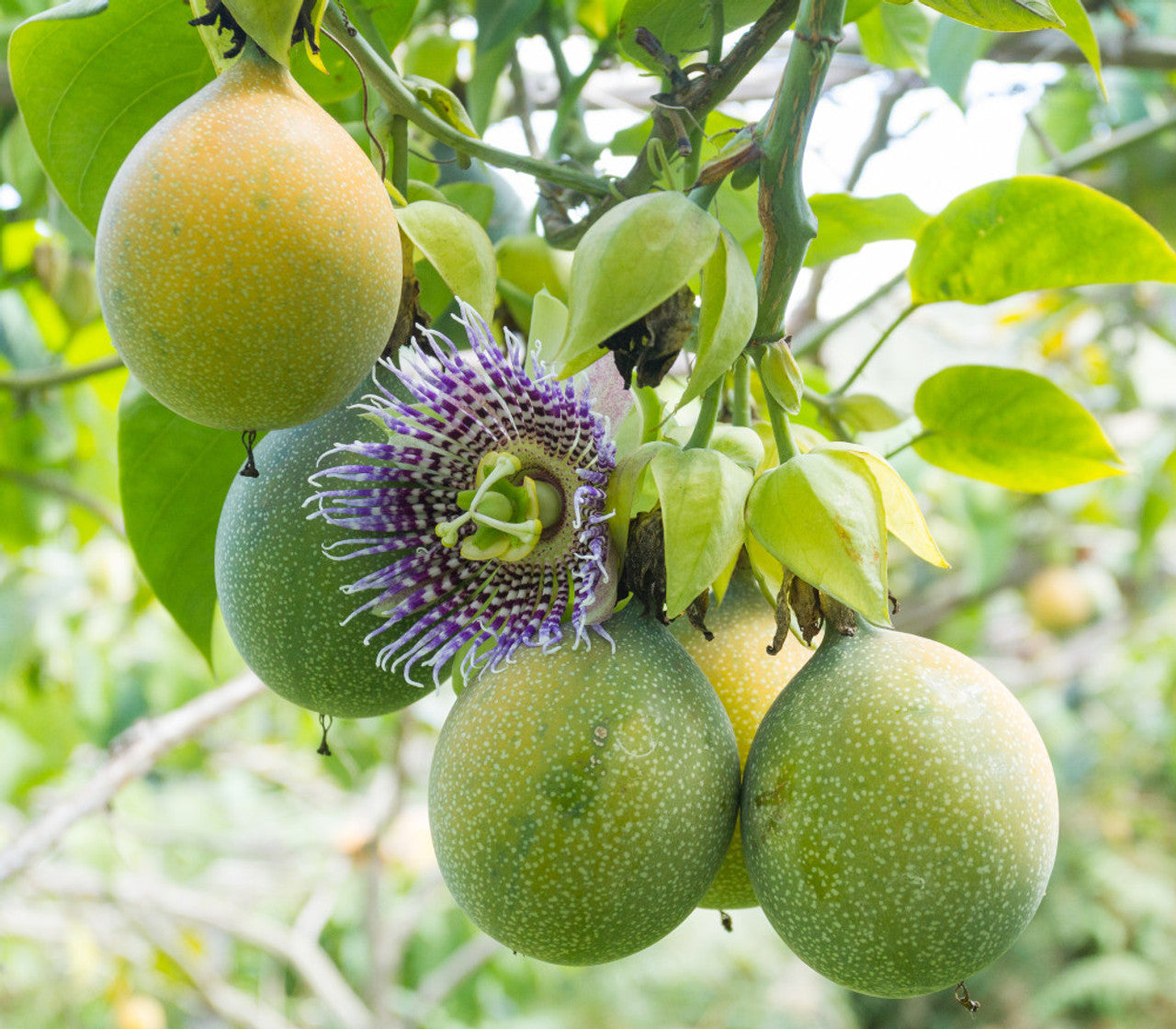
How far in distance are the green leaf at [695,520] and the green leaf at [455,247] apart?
5.6 inches

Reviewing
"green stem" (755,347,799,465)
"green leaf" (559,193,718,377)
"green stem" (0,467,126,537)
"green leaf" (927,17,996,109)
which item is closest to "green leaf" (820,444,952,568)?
"green stem" (755,347,799,465)

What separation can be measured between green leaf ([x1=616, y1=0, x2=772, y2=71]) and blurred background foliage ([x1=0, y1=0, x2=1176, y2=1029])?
12 centimetres

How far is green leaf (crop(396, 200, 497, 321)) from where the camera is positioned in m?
0.54

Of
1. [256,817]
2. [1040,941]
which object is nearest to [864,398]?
[256,817]

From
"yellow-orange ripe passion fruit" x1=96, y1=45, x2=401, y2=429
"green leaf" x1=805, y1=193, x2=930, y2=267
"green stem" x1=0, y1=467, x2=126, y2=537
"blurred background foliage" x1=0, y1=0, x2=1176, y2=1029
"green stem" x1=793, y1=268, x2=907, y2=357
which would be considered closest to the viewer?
"yellow-orange ripe passion fruit" x1=96, y1=45, x2=401, y2=429

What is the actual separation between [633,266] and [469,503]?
0.16 meters

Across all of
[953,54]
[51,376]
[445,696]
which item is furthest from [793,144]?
[445,696]

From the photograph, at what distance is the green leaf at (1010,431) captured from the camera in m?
0.67

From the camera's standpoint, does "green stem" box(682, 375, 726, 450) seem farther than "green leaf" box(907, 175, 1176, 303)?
No

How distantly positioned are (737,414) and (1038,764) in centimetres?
22

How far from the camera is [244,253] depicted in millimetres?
433

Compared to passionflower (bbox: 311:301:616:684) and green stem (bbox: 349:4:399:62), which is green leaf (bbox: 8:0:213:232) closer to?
green stem (bbox: 349:4:399:62)

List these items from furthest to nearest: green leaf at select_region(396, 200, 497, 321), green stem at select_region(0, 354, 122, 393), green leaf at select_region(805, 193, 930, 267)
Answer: green stem at select_region(0, 354, 122, 393) → green leaf at select_region(805, 193, 930, 267) → green leaf at select_region(396, 200, 497, 321)

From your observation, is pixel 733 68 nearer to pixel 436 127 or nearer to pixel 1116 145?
pixel 436 127
